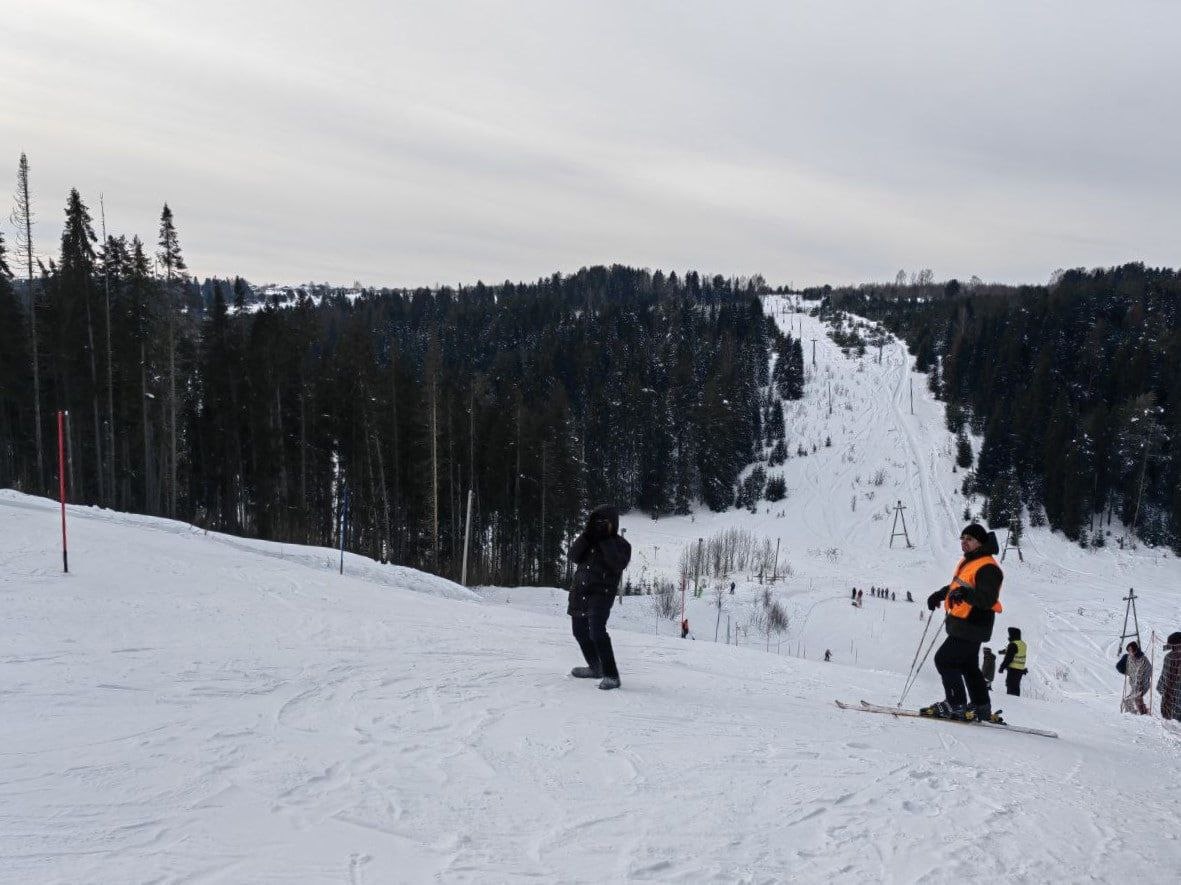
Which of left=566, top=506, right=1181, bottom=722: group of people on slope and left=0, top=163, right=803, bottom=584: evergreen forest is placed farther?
left=0, top=163, right=803, bottom=584: evergreen forest

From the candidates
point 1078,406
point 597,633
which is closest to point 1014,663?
point 597,633

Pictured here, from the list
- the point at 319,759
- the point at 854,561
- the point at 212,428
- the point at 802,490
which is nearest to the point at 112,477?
the point at 212,428

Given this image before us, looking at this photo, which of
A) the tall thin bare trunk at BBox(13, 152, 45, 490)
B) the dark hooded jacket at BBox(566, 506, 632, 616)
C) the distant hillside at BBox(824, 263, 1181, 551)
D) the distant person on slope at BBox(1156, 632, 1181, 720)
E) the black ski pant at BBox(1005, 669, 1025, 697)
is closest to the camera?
the dark hooded jacket at BBox(566, 506, 632, 616)

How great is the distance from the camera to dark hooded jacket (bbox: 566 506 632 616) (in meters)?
7.25

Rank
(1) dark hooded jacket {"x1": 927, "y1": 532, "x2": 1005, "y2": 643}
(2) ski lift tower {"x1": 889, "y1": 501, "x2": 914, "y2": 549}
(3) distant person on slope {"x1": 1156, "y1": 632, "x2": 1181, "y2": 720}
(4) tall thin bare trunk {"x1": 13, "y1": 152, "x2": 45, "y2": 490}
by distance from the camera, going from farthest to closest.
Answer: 1. (2) ski lift tower {"x1": 889, "y1": 501, "x2": 914, "y2": 549}
2. (4) tall thin bare trunk {"x1": 13, "y1": 152, "x2": 45, "y2": 490}
3. (3) distant person on slope {"x1": 1156, "y1": 632, "x2": 1181, "y2": 720}
4. (1) dark hooded jacket {"x1": 927, "y1": 532, "x2": 1005, "y2": 643}

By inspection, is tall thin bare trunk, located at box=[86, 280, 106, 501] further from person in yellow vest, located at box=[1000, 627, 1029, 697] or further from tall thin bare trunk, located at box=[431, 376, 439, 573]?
person in yellow vest, located at box=[1000, 627, 1029, 697]

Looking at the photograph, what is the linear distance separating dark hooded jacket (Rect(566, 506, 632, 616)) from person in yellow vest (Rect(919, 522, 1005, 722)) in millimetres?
3065

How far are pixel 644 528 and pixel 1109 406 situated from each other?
185 ft

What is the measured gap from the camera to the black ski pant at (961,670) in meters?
7.31

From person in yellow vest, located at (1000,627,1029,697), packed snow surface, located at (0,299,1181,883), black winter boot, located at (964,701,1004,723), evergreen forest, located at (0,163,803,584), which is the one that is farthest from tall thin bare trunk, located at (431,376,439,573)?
black winter boot, located at (964,701,1004,723)

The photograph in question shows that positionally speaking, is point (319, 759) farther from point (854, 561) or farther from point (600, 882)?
point (854, 561)

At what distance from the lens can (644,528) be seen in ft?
276

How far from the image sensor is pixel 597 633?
7.40 m

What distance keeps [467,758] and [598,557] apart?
257 cm
